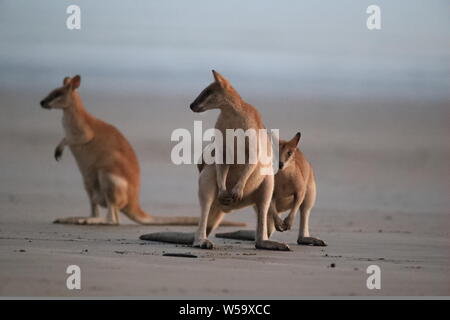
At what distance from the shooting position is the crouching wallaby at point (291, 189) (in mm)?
7133

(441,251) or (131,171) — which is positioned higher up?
(131,171)

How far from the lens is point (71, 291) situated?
213 inches

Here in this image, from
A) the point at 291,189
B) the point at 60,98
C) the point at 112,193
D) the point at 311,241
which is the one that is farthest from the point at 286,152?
the point at 60,98

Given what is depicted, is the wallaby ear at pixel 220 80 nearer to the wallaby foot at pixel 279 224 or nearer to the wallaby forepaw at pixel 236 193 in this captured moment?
the wallaby forepaw at pixel 236 193

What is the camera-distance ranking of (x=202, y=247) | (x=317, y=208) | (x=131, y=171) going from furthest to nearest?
(x=317, y=208), (x=131, y=171), (x=202, y=247)

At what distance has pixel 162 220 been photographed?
29.2 feet

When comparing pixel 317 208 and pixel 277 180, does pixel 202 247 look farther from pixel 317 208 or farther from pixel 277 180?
pixel 317 208

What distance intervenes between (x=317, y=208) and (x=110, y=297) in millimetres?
4936

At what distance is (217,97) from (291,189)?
2.75ft

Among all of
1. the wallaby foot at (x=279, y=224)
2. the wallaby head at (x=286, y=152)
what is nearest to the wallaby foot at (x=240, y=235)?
the wallaby foot at (x=279, y=224)

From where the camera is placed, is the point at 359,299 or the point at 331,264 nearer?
the point at 359,299

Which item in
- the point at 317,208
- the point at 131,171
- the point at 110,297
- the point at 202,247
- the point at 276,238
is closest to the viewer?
the point at 110,297

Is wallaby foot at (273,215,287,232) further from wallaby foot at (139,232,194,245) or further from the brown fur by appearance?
wallaby foot at (139,232,194,245)

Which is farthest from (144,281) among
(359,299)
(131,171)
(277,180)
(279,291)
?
(131,171)
